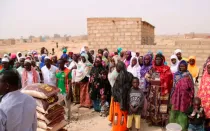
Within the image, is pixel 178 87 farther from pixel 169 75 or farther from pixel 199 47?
pixel 199 47

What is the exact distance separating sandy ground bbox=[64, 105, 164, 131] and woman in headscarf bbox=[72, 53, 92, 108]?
0.37 metres

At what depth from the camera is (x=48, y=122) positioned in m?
3.57

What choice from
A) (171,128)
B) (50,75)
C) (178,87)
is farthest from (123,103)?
(50,75)

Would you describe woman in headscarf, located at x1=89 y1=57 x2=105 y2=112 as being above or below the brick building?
below

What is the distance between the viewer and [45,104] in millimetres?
3482

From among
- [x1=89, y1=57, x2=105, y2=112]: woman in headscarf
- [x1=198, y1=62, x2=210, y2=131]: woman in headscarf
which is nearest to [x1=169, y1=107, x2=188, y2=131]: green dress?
[x1=198, y1=62, x2=210, y2=131]: woman in headscarf

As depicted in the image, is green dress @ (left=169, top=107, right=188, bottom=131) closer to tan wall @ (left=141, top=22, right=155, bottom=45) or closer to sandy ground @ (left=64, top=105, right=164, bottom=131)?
sandy ground @ (left=64, top=105, right=164, bottom=131)

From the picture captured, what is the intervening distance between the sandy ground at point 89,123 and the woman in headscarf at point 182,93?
0.70 meters

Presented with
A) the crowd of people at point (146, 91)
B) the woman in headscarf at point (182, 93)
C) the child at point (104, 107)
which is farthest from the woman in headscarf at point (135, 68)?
the woman in headscarf at point (182, 93)

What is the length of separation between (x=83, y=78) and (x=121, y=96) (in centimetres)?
207

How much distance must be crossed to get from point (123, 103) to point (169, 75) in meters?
1.21

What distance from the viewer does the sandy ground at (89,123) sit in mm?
4941

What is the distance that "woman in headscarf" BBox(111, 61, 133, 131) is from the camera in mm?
4422

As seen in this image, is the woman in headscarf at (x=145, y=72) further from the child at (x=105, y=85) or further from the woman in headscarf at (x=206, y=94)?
the woman in headscarf at (x=206, y=94)
